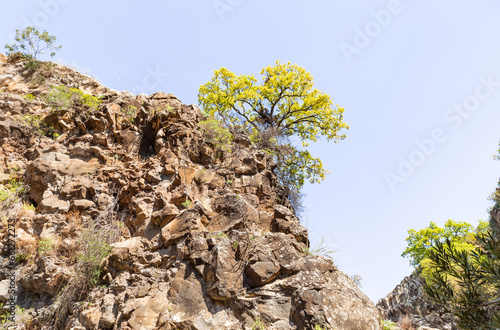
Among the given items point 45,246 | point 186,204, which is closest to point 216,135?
point 186,204

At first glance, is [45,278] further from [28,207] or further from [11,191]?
[11,191]

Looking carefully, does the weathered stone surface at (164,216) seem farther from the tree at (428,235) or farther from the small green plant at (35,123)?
the tree at (428,235)

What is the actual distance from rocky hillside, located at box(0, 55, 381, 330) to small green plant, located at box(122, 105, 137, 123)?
4 cm

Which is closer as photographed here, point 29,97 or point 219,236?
point 219,236

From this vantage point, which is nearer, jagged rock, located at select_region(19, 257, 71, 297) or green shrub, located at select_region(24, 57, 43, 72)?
jagged rock, located at select_region(19, 257, 71, 297)

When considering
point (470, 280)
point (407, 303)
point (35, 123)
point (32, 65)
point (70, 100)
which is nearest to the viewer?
point (470, 280)

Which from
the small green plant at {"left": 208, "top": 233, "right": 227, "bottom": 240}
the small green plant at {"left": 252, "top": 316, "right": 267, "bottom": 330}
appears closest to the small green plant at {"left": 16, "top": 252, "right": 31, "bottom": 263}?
the small green plant at {"left": 208, "top": 233, "right": 227, "bottom": 240}

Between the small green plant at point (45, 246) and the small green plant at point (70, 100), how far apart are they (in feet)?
14.9

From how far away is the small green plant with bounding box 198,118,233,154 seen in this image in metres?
10.5

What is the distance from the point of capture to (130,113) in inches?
416

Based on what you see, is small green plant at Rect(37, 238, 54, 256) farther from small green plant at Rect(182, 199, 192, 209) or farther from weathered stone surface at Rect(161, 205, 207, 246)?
small green plant at Rect(182, 199, 192, 209)

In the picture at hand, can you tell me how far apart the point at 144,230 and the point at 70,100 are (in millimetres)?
5803

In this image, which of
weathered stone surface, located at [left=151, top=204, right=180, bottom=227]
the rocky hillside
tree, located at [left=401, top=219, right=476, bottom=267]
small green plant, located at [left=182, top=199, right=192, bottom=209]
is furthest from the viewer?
tree, located at [left=401, top=219, right=476, bottom=267]

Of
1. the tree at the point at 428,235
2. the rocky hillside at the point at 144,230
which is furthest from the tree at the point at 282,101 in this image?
the tree at the point at 428,235
